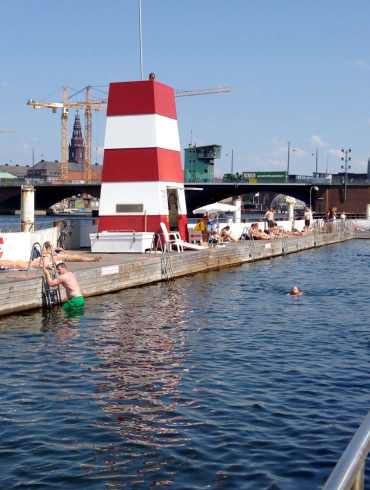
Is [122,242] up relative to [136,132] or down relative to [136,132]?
down

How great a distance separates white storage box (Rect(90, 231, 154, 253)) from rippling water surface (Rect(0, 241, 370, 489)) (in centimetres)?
930

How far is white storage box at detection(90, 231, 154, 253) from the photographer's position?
31078mm

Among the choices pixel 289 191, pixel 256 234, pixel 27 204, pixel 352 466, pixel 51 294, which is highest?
pixel 289 191

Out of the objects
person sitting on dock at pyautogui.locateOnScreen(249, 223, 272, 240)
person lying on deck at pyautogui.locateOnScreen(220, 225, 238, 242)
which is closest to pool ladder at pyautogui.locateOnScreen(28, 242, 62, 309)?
person lying on deck at pyautogui.locateOnScreen(220, 225, 238, 242)

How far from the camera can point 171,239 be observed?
3272 cm

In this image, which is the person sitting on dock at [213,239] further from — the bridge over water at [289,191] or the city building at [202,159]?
the city building at [202,159]

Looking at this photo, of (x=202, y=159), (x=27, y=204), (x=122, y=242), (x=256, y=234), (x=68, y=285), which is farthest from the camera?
(x=202, y=159)

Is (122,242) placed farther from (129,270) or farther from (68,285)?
(68,285)

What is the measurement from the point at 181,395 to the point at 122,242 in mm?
19931

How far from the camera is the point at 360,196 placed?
107562 mm

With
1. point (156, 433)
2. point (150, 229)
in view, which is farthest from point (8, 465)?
point (150, 229)

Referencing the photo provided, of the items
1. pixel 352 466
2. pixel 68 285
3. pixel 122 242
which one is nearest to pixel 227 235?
pixel 122 242

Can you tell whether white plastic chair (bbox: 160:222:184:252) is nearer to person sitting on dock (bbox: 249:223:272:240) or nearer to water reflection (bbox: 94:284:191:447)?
water reflection (bbox: 94:284:191:447)

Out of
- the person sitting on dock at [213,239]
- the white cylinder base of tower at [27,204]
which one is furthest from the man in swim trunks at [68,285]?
the person sitting on dock at [213,239]
